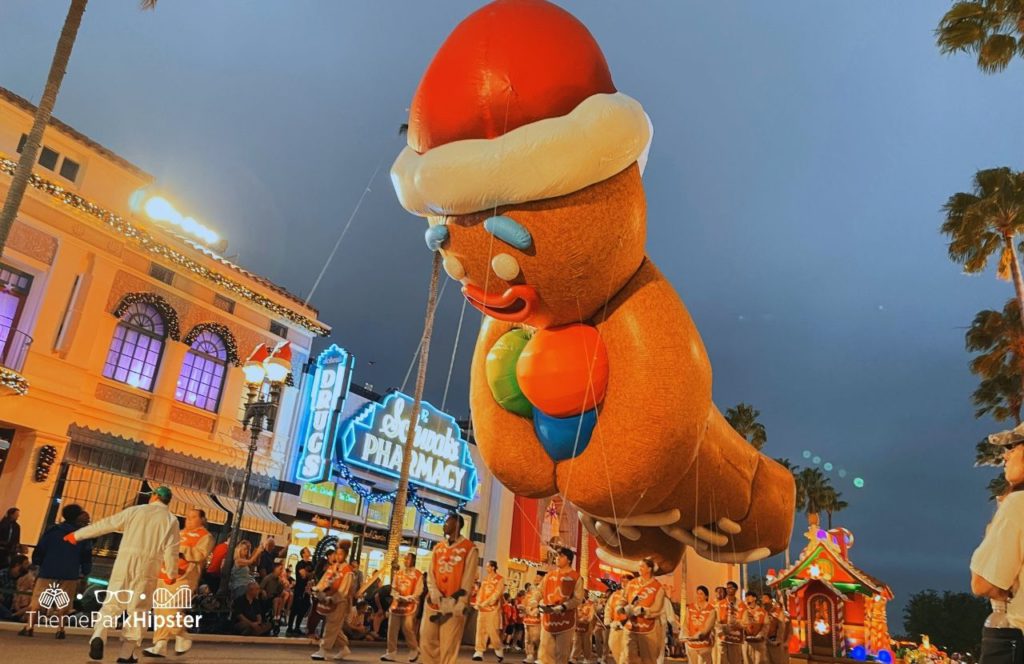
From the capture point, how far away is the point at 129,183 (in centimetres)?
1579

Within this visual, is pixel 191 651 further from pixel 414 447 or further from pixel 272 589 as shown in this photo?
pixel 414 447

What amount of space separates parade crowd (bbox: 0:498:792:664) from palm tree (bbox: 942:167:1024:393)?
9340 mm

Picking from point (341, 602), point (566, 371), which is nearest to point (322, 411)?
point (341, 602)

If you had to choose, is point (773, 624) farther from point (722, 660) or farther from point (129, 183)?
point (129, 183)

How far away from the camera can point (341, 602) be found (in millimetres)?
10086

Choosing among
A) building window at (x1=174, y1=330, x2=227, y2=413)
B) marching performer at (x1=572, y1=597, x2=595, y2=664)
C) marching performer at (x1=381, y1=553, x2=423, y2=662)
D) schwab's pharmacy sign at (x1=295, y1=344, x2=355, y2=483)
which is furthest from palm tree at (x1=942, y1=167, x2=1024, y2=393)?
building window at (x1=174, y1=330, x2=227, y2=413)

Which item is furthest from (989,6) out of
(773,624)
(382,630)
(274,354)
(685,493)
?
(382,630)

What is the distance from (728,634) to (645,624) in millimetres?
4016

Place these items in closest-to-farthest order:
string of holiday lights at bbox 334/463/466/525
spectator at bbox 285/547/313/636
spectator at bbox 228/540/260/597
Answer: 1. spectator at bbox 228/540/260/597
2. spectator at bbox 285/547/313/636
3. string of holiday lights at bbox 334/463/466/525

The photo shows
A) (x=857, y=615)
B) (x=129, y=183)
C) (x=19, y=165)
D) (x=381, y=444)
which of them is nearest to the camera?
(x=19, y=165)

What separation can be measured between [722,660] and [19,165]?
13.7m

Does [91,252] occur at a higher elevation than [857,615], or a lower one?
higher

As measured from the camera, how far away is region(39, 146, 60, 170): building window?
46.9 feet

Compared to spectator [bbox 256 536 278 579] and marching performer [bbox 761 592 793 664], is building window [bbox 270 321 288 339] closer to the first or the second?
spectator [bbox 256 536 278 579]
